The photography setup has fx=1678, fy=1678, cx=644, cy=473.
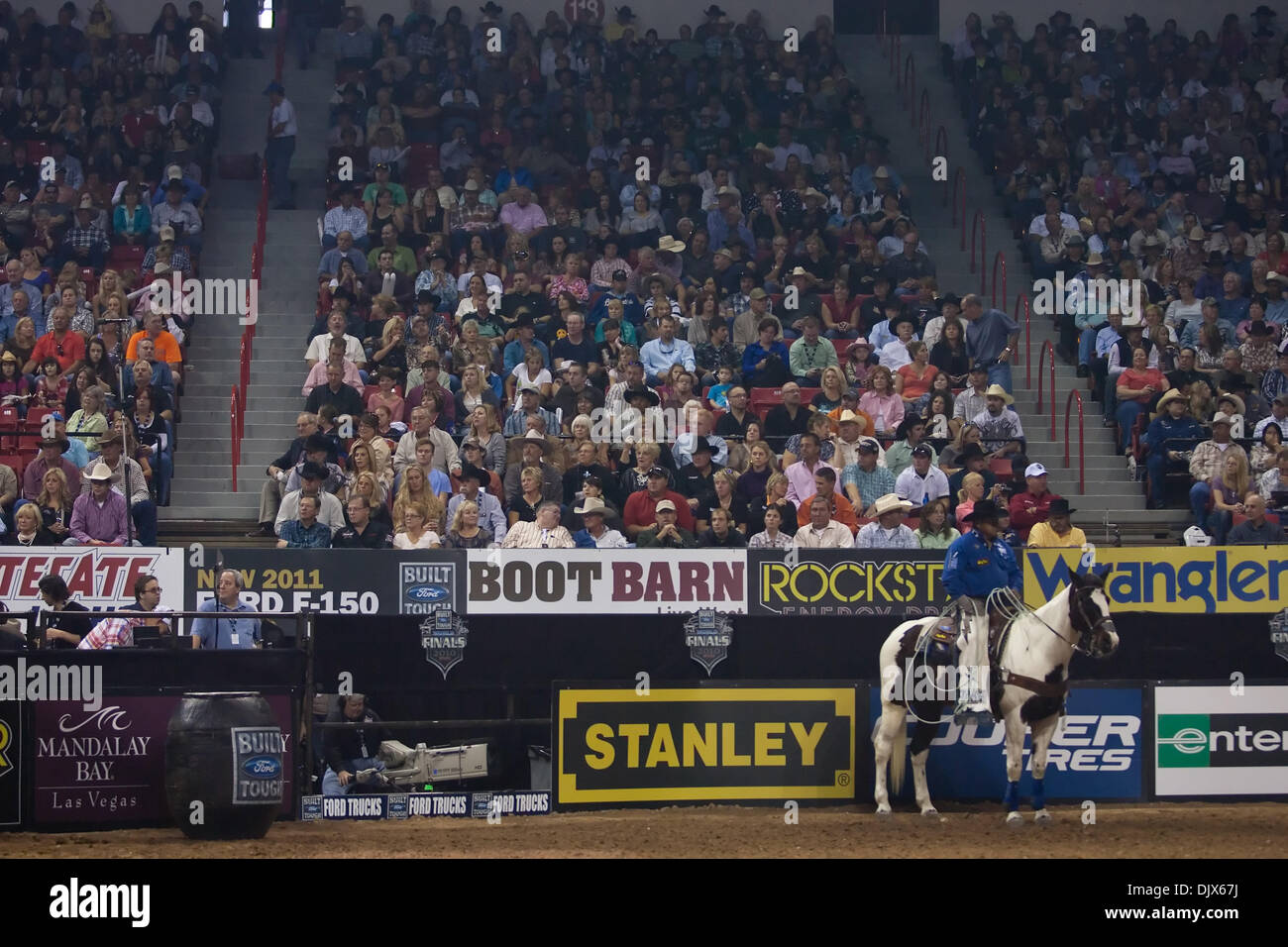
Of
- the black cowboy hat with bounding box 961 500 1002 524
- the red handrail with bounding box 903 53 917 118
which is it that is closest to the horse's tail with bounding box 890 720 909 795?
the black cowboy hat with bounding box 961 500 1002 524

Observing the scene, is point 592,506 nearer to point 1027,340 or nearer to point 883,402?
point 883,402

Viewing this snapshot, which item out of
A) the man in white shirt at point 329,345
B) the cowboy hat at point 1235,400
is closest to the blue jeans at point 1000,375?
the cowboy hat at point 1235,400

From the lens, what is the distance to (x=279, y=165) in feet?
82.0

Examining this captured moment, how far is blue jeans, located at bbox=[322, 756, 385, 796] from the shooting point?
1468 cm

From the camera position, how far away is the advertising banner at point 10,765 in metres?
13.5

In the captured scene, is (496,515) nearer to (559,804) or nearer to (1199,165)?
(559,804)

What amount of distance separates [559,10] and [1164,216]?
10388 mm

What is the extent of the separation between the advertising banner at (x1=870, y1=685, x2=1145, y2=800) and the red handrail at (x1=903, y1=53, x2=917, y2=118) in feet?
49.8

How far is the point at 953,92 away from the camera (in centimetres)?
2891

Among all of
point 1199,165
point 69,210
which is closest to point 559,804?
point 69,210

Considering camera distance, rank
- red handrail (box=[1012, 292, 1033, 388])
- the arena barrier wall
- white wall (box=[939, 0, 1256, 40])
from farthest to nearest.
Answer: white wall (box=[939, 0, 1256, 40]) < red handrail (box=[1012, 292, 1033, 388]) < the arena barrier wall

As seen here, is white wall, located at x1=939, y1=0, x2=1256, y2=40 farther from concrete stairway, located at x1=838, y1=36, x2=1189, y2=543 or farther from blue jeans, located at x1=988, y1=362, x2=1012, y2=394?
blue jeans, located at x1=988, y1=362, x2=1012, y2=394

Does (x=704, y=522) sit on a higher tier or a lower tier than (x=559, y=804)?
higher

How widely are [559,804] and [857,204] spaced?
13.2 meters
